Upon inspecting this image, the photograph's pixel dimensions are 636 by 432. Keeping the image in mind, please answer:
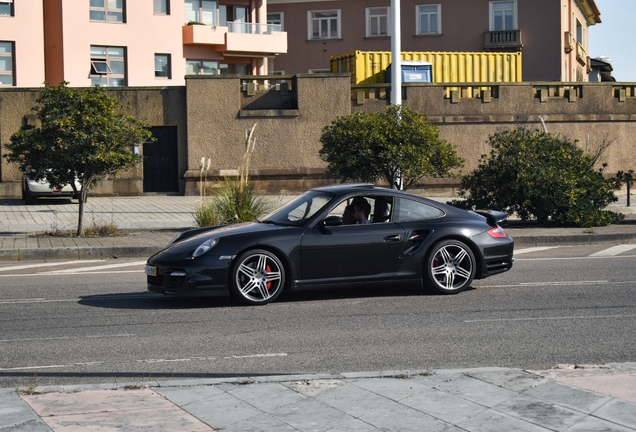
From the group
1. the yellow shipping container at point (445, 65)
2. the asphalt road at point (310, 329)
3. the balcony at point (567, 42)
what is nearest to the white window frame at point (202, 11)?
the yellow shipping container at point (445, 65)

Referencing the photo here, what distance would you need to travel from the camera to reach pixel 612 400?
18.7 ft

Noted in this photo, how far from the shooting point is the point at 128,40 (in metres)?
43.4

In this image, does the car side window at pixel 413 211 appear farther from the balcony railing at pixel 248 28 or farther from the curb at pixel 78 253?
the balcony railing at pixel 248 28

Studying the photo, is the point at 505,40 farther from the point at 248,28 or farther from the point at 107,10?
the point at 107,10

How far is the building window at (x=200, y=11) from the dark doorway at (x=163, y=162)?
56.7ft

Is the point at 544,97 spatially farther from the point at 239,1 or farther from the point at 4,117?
the point at 239,1

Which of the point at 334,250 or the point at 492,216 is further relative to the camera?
the point at 492,216

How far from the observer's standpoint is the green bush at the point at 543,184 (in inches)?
726

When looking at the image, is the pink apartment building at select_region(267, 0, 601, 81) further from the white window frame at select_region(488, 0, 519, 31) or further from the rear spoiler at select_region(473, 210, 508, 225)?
the rear spoiler at select_region(473, 210, 508, 225)

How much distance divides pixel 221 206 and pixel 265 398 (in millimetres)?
11671

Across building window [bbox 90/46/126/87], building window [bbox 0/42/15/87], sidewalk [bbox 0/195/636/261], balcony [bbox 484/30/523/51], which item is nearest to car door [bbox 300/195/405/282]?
sidewalk [bbox 0/195/636/261]

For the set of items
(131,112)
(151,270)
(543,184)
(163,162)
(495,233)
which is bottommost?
(151,270)

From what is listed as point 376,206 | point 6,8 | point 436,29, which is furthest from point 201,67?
point 376,206

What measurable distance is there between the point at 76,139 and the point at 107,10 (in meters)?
27.7
